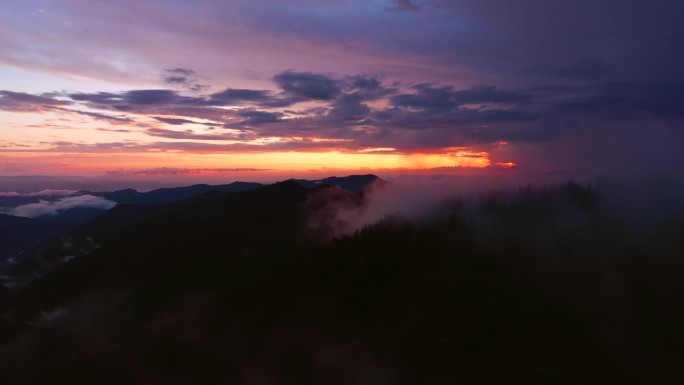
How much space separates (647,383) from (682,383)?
44.8 ft

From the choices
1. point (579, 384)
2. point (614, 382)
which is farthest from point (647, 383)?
point (579, 384)

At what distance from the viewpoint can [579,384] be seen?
200m

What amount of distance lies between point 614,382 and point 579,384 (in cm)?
1345

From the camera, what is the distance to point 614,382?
654 feet

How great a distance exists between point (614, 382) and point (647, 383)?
12.9m

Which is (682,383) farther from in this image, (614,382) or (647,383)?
(614,382)

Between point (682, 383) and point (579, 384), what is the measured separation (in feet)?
131

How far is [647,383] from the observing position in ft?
655

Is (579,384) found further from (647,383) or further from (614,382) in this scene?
(647,383)

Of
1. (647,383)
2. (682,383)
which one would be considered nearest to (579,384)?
(647,383)

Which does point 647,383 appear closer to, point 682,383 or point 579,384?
point 682,383

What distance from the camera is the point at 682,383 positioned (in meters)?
200

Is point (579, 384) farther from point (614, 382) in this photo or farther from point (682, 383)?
point (682, 383)

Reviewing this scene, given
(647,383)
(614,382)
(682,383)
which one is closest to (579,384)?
(614,382)
